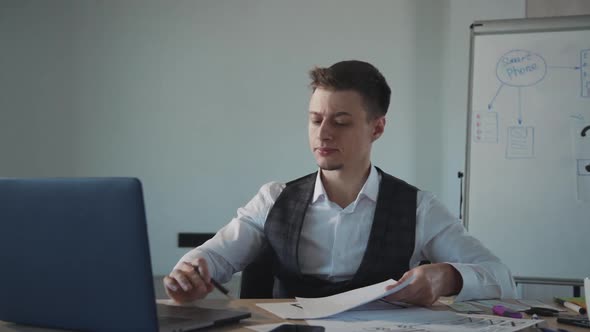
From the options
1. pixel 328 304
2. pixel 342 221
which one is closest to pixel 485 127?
pixel 342 221

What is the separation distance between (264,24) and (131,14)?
31.5 inches

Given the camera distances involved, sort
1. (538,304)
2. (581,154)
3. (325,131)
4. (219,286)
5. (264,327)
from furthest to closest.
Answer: (581,154) < (325,131) < (538,304) < (219,286) < (264,327)

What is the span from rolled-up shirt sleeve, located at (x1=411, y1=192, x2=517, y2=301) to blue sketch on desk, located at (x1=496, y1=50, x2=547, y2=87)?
4.74 ft

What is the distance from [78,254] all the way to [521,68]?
8.09 feet

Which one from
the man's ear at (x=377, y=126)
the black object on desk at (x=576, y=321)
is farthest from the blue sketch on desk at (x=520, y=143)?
the black object on desk at (x=576, y=321)

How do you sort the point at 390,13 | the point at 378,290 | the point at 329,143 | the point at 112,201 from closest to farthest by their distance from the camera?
the point at 112,201 → the point at 378,290 → the point at 329,143 → the point at 390,13

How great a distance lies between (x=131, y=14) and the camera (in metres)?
3.79

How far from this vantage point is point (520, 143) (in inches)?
113

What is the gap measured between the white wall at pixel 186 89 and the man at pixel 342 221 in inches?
77.6

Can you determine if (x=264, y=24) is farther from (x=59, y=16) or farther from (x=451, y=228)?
(x=451, y=228)

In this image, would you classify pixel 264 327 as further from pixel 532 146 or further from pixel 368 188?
pixel 532 146

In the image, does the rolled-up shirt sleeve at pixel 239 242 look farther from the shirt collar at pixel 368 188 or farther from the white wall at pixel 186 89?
the white wall at pixel 186 89

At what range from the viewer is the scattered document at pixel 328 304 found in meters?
1.13

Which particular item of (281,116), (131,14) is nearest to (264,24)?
(281,116)
